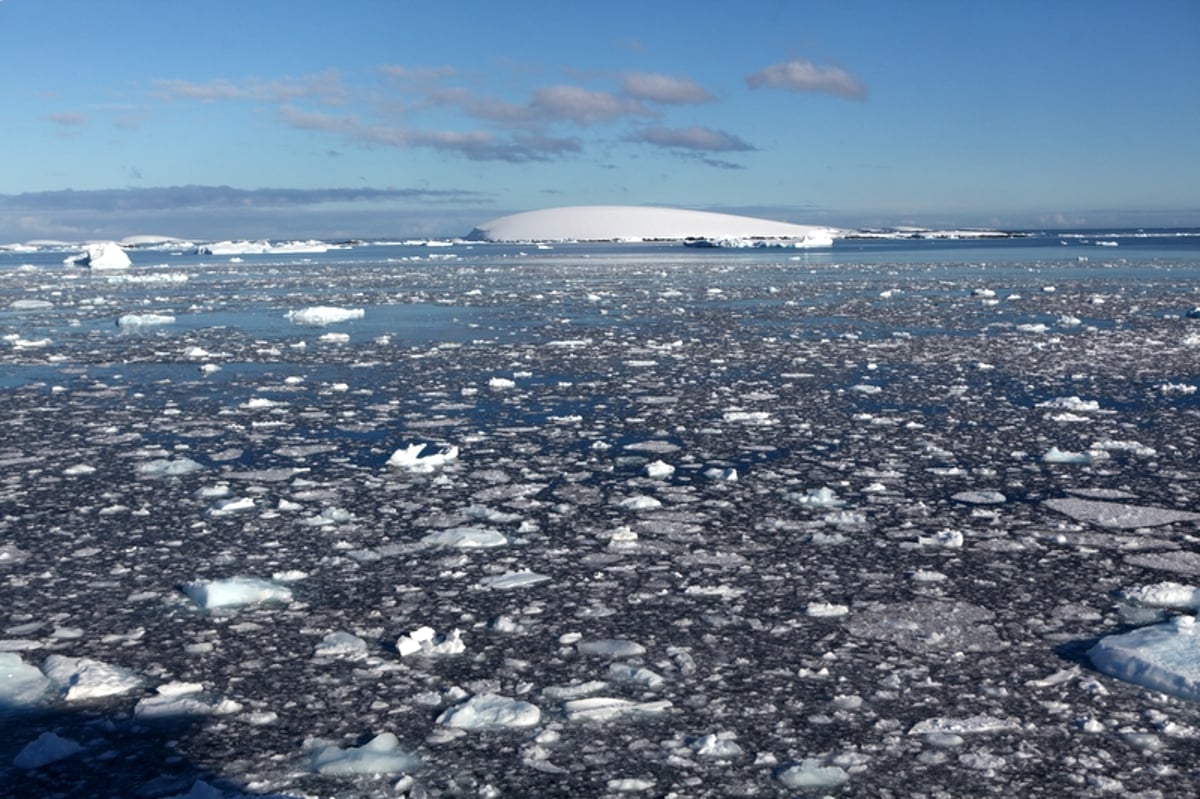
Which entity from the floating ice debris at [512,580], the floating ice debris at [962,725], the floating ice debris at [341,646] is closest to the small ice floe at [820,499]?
the floating ice debris at [512,580]

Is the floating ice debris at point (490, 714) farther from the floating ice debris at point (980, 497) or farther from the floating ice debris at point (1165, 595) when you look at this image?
the floating ice debris at point (980, 497)

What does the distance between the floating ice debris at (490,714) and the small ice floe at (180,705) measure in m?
0.60

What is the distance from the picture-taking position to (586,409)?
8094mm

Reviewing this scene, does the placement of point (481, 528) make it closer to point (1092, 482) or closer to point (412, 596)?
point (412, 596)

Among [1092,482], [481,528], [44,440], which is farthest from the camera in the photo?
[44,440]

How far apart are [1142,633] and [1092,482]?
2346 millimetres

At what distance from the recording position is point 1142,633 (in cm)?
332

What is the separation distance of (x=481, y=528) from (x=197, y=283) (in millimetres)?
29924

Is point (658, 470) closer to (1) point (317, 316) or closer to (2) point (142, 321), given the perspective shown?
(1) point (317, 316)

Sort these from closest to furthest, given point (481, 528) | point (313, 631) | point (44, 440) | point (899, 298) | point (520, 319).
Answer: point (313, 631)
point (481, 528)
point (44, 440)
point (520, 319)
point (899, 298)

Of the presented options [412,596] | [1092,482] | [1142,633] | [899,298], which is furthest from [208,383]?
[899,298]

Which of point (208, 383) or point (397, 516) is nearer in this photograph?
point (397, 516)

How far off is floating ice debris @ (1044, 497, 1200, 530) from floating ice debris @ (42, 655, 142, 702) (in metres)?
3.94

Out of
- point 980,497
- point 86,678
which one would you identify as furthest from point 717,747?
point 980,497
